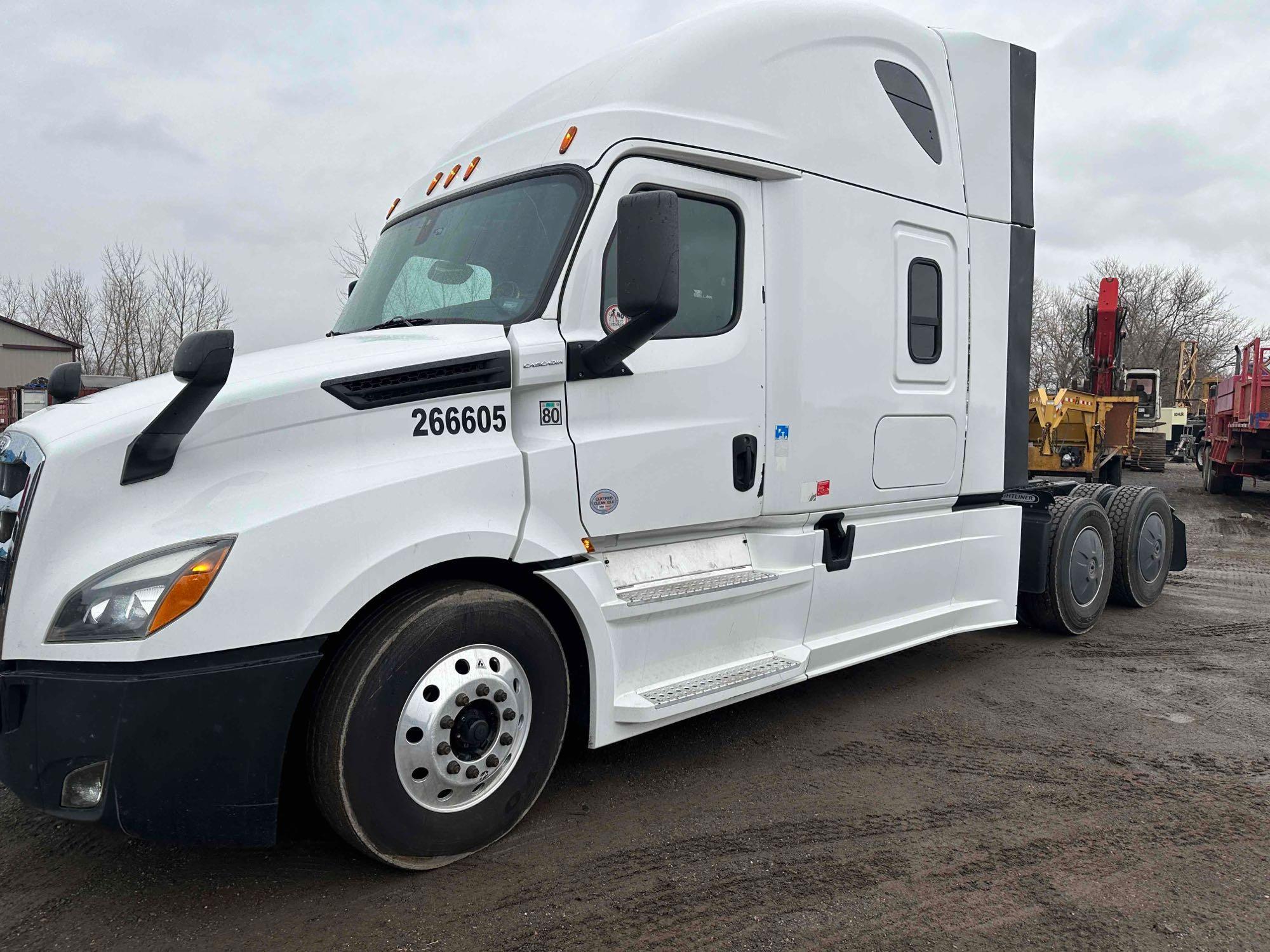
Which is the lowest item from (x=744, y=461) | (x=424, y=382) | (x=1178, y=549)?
(x=1178, y=549)

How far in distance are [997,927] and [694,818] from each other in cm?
→ 116

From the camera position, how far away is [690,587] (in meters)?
3.82

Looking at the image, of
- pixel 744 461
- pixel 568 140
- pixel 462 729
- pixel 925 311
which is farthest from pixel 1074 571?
pixel 462 729

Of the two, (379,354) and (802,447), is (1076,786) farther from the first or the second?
(379,354)

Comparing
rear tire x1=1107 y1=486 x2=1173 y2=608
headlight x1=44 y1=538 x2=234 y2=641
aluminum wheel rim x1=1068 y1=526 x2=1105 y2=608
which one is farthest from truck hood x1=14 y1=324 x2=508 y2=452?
rear tire x1=1107 y1=486 x2=1173 y2=608

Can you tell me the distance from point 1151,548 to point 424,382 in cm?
652

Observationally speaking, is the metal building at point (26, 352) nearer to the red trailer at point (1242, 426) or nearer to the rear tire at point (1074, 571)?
the red trailer at point (1242, 426)

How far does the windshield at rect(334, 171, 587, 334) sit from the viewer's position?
350 cm

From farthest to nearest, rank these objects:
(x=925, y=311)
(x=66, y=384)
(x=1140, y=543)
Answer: (x=1140, y=543) → (x=925, y=311) → (x=66, y=384)

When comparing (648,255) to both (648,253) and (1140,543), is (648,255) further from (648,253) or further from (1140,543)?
(1140,543)

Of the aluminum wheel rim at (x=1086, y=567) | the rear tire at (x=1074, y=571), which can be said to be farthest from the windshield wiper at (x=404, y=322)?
the aluminum wheel rim at (x=1086, y=567)

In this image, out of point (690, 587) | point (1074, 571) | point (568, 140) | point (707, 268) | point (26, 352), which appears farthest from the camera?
point (26, 352)

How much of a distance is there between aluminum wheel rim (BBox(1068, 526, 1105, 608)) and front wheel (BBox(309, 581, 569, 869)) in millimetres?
4558

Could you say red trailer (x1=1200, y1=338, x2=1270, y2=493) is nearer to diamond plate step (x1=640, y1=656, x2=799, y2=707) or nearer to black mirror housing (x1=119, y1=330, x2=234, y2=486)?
diamond plate step (x1=640, y1=656, x2=799, y2=707)
